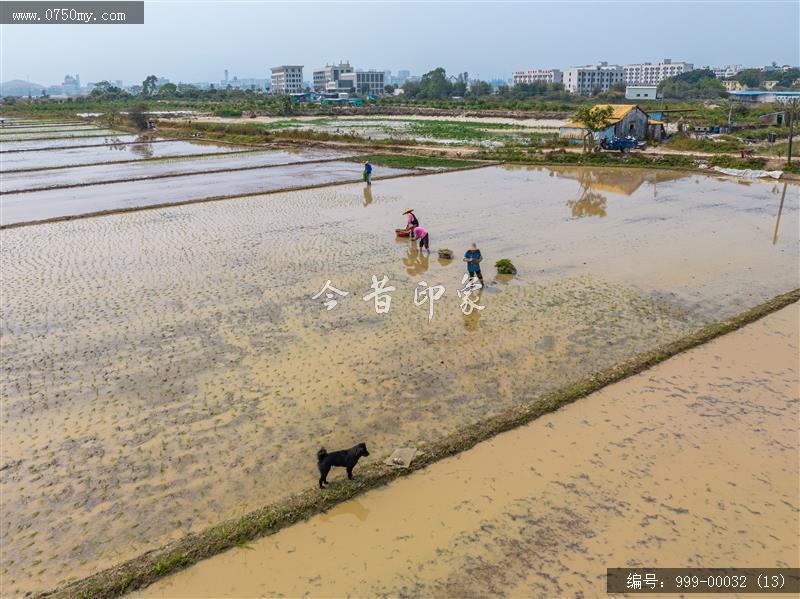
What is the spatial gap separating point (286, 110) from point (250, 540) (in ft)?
242

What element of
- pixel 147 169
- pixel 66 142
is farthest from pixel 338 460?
pixel 66 142

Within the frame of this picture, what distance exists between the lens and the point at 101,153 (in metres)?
35.1

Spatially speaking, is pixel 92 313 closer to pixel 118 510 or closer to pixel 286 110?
pixel 118 510

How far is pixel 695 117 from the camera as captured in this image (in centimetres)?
4491

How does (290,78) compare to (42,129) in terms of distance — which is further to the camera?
(290,78)

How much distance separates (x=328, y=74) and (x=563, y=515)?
598ft

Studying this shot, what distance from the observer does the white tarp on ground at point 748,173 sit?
2308 cm

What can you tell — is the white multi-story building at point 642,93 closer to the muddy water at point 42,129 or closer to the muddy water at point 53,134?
the muddy water at point 53,134

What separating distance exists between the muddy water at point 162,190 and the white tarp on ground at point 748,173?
47.3 feet

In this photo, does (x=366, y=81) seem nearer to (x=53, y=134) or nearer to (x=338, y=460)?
(x=53, y=134)

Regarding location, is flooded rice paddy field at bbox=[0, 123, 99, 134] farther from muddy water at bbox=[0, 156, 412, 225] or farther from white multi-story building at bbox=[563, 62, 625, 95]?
white multi-story building at bbox=[563, 62, 625, 95]

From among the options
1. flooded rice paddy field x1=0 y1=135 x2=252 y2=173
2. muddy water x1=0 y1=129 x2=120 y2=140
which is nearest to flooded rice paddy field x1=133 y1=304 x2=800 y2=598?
flooded rice paddy field x1=0 y1=135 x2=252 y2=173

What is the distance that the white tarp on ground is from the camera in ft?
75.7

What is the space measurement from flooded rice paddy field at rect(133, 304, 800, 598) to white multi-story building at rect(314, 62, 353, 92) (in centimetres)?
16658
